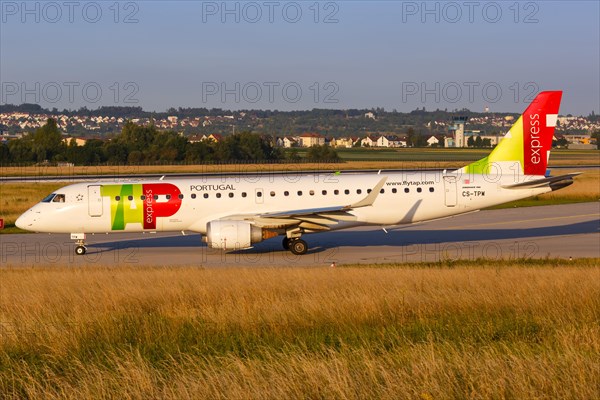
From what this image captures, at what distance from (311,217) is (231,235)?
296cm

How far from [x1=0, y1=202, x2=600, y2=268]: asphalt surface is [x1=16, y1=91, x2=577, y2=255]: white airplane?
1072mm

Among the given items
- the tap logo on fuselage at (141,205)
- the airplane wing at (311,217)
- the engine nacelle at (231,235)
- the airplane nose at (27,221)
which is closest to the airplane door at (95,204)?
the tap logo on fuselage at (141,205)

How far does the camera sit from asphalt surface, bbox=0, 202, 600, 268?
28609 mm

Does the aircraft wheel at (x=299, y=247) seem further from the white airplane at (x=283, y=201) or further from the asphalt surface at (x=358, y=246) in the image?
the asphalt surface at (x=358, y=246)

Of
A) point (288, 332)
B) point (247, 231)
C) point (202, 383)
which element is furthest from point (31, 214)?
point (202, 383)

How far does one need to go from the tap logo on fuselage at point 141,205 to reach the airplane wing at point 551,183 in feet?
39.3

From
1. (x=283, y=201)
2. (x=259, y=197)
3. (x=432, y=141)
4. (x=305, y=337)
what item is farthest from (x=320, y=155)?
(x=305, y=337)

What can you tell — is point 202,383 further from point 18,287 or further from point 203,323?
point 18,287

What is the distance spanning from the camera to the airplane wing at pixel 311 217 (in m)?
29.0

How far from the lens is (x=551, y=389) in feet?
29.0

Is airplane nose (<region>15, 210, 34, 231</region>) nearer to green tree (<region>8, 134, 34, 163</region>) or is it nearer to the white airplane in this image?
the white airplane

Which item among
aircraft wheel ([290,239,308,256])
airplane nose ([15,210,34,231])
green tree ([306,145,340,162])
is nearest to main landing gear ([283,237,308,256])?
aircraft wheel ([290,239,308,256])

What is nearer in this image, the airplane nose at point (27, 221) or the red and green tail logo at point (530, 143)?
the airplane nose at point (27, 221)

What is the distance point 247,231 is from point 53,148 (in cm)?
8594
